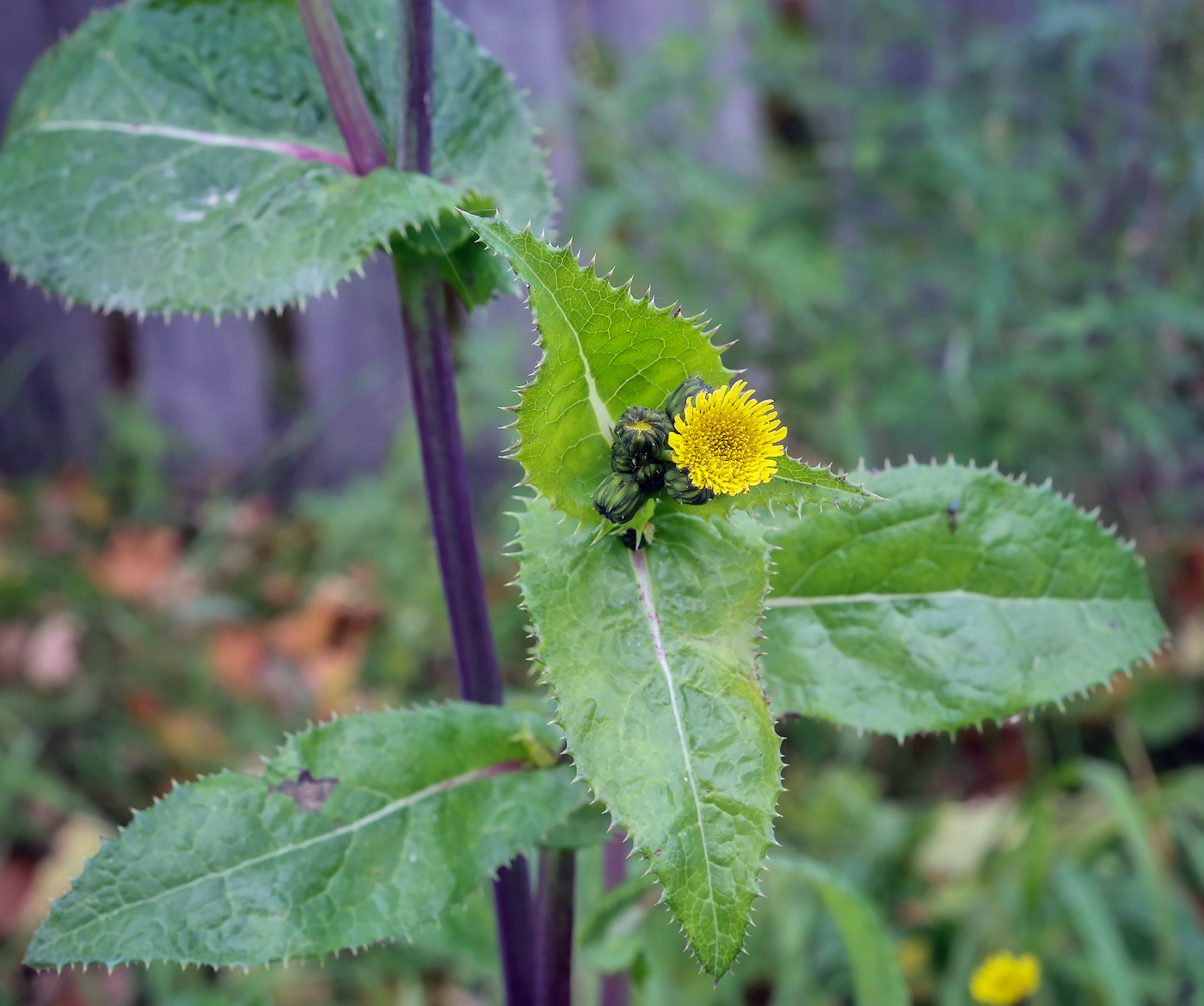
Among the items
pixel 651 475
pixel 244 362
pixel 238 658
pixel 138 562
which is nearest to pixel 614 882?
pixel 651 475

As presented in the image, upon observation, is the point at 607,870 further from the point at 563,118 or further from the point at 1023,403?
the point at 563,118

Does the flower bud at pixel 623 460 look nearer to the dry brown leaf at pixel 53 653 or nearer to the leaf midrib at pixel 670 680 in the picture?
the leaf midrib at pixel 670 680

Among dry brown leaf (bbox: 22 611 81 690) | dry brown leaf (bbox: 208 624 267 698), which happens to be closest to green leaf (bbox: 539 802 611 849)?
dry brown leaf (bbox: 208 624 267 698)

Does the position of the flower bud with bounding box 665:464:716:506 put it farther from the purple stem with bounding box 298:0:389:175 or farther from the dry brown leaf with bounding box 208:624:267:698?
the dry brown leaf with bounding box 208:624:267:698

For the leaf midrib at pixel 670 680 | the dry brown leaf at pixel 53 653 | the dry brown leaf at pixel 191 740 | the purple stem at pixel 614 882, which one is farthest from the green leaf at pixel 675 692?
the dry brown leaf at pixel 53 653

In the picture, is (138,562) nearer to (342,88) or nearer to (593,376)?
(342,88)

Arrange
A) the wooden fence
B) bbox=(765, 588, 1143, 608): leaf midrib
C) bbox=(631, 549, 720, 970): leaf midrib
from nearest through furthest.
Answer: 1. bbox=(631, 549, 720, 970): leaf midrib
2. bbox=(765, 588, 1143, 608): leaf midrib
3. the wooden fence

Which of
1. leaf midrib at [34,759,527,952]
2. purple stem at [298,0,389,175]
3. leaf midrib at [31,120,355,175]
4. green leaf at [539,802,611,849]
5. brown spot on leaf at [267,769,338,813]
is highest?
leaf midrib at [31,120,355,175]

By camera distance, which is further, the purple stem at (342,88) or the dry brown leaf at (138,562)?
the dry brown leaf at (138,562)
